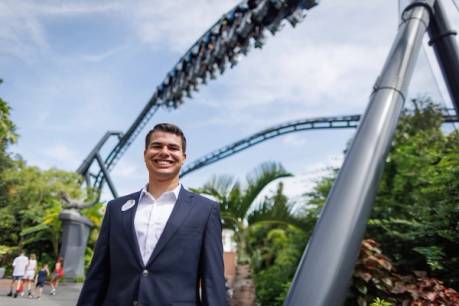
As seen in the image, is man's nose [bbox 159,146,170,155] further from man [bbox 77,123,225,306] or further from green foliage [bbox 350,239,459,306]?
green foliage [bbox 350,239,459,306]

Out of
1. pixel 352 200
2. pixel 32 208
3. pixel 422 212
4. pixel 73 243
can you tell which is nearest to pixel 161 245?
pixel 352 200

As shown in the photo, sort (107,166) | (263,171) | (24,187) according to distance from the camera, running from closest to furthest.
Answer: (263,171) → (24,187) → (107,166)

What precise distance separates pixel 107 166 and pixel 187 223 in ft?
90.3

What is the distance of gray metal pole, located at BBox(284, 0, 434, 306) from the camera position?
244 centimetres

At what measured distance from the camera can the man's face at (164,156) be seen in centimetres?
151

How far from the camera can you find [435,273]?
4.50 m

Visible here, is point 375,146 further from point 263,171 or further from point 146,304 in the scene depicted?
point 263,171

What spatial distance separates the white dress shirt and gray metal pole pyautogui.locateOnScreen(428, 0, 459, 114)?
494cm

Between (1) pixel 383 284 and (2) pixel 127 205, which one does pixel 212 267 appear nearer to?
(2) pixel 127 205

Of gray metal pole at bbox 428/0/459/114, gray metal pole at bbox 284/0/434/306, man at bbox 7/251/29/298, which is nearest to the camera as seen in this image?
gray metal pole at bbox 284/0/434/306

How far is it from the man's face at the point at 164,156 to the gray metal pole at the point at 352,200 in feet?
4.31

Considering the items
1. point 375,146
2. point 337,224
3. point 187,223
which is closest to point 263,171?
point 375,146

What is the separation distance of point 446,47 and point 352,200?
12.1ft

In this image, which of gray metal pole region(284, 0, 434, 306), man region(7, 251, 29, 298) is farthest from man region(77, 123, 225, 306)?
man region(7, 251, 29, 298)
